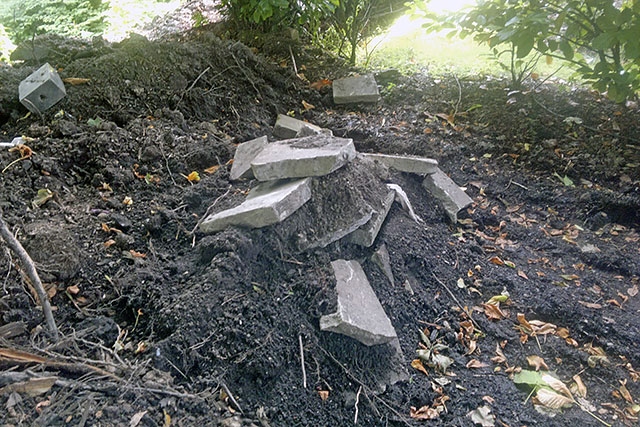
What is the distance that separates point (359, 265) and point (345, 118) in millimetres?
2130

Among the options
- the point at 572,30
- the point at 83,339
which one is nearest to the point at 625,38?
the point at 572,30

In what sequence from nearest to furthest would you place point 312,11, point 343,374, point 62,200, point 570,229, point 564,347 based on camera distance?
point 343,374 → point 564,347 → point 62,200 → point 570,229 → point 312,11

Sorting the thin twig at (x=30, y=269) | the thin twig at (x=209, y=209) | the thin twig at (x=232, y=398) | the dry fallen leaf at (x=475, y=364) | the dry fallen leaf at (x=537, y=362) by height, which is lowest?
the dry fallen leaf at (x=537, y=362)

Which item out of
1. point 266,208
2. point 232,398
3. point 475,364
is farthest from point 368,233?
point 232,398

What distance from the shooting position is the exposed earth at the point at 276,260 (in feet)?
6.60

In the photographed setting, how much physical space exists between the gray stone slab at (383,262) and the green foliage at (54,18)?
5264 millimetres

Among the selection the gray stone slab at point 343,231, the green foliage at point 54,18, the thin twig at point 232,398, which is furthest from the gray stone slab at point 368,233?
the green foliage at point 54,18

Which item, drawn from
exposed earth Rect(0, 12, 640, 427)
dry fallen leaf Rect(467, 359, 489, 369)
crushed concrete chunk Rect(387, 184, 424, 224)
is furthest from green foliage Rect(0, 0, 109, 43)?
dry fallen leaf Rect(467, 359, 489, 369)

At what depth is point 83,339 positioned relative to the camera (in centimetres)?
201

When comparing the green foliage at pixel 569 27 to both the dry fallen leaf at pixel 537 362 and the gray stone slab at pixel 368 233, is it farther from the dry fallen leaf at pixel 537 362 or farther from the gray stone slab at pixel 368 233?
the dry fallen leaf at pixel 537 362

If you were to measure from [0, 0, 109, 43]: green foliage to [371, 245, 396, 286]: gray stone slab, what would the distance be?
17.3 ft

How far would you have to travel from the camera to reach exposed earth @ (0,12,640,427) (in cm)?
201

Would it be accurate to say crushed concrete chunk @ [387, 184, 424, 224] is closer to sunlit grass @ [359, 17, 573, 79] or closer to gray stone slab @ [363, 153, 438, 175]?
gray stone slab @ [363, 153, 438, 175]

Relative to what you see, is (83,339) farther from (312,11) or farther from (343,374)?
(312,11)
